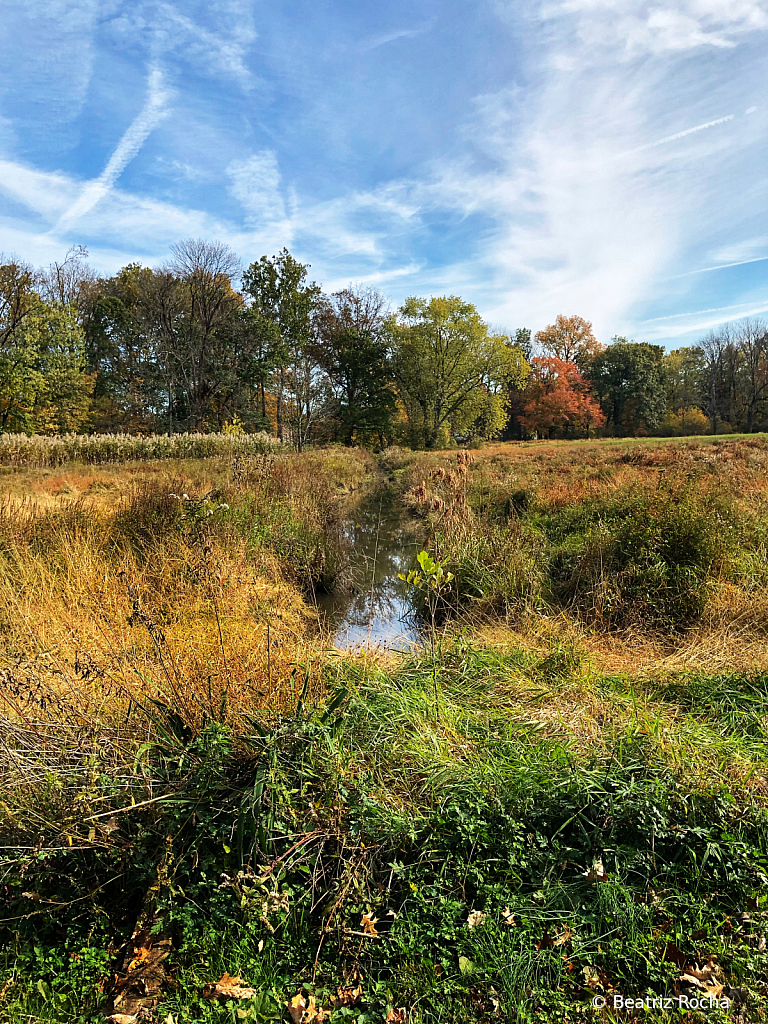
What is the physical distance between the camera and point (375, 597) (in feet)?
28.4

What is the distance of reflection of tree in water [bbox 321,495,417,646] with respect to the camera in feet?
23.0

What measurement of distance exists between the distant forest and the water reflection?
577 inches

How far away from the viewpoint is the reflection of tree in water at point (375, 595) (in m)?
7.02

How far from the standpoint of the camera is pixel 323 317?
43125 mm

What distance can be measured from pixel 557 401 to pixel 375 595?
47.4 m

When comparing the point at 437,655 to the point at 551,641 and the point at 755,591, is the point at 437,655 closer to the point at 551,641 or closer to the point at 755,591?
the point at 551,641

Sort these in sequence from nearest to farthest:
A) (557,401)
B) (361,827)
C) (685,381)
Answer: (361,827) → (557,401) → (685,381)

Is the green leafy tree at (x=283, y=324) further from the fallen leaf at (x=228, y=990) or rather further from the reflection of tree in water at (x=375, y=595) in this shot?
the fallen leaf at (x=228, y=990)

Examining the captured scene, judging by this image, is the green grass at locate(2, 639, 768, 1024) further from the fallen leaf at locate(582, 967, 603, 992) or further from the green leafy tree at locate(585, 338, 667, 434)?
the green leafy tree at locate(585, 338, 667, 434)

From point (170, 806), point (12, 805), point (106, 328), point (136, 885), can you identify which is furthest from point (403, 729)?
point (106, 328)

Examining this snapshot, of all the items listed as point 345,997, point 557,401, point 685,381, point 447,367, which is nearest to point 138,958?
point 345,997

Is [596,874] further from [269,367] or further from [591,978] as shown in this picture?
[269,367]

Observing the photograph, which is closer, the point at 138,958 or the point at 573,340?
the point at 138,958

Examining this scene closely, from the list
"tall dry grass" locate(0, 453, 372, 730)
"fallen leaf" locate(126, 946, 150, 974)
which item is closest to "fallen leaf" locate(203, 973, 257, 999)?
"fallen leaf" locate(126, 946, 150, 974)
